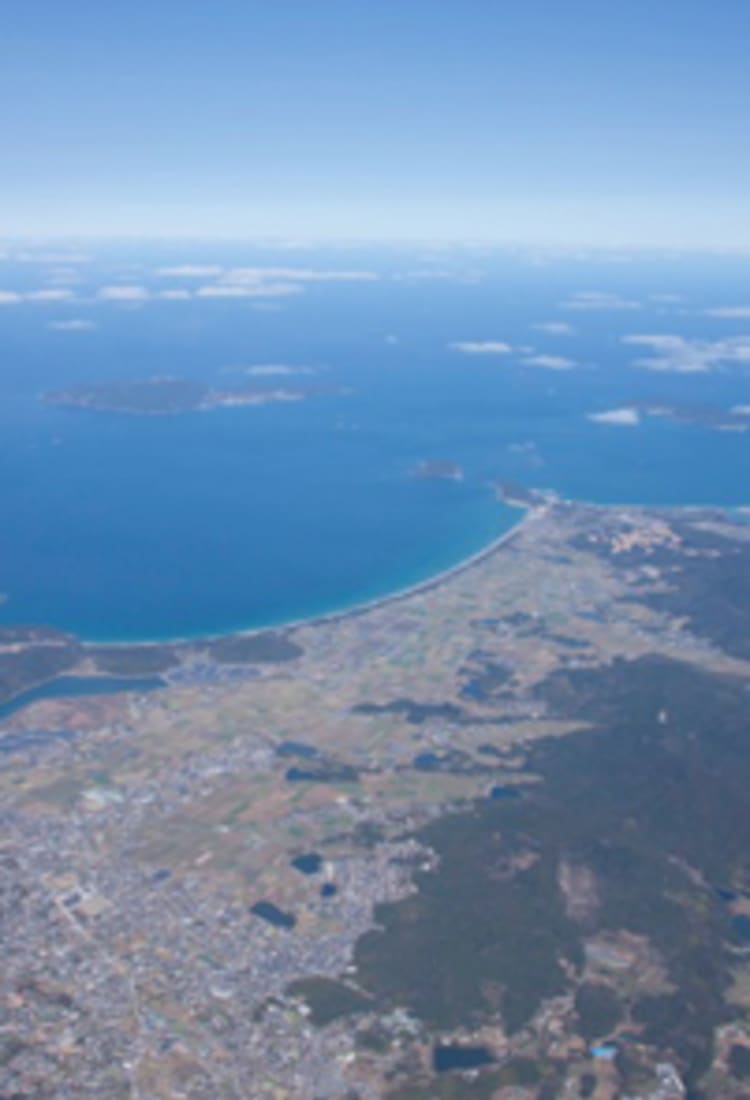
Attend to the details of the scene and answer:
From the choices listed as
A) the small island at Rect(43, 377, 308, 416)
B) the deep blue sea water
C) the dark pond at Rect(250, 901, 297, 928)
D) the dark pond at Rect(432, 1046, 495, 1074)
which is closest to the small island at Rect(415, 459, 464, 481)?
the deep blue sea water

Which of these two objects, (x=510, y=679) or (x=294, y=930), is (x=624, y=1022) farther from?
(x=510, y=679)

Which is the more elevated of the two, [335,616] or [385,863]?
[335,616]

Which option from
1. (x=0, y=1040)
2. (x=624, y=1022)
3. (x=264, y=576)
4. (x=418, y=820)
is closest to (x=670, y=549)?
(x=264, y=576)

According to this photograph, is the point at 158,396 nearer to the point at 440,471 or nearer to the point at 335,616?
the point at 440,471

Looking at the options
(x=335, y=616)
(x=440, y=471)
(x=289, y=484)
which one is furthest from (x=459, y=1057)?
(x=440, y=471)

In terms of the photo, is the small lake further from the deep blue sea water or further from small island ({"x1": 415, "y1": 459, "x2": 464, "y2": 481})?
small island ({"x1": 415, "y1": 459, "x2": 464, "y2": 481})

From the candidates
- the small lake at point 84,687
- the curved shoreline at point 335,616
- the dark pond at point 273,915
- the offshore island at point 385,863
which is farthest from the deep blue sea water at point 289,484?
the dark pond at point 273,915
